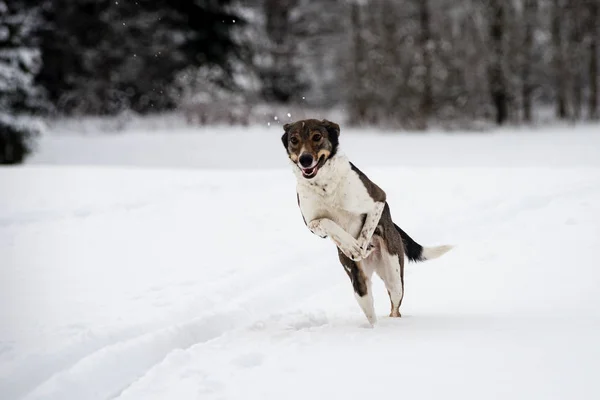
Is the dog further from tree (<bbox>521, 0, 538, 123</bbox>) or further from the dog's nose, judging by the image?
tree (<bbox>521, 0, 538, 123</bbox>)

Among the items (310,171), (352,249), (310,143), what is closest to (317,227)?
(352,249)

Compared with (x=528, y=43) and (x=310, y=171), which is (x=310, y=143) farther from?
(x=528, y=43)

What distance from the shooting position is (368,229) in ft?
14.0

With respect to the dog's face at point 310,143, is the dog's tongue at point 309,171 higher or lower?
lower

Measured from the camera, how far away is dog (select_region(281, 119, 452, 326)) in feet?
13.0

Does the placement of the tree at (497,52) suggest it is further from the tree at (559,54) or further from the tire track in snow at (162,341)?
the tire track in snow at (162,341)

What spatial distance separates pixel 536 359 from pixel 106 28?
2176 cm

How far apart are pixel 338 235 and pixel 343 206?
206 millimetres

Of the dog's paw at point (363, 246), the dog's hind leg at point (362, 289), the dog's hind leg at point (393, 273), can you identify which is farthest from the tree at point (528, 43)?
the dog's paw at point (363, 246)

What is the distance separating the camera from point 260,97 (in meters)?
26.8

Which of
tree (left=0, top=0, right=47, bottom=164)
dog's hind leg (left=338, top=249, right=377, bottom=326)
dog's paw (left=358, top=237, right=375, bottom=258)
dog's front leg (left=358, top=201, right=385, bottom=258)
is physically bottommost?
dog's hind leg (left=338, top=249, right=377, bottom=326)

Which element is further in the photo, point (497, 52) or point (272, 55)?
point (272, 55)

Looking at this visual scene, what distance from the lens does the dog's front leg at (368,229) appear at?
13.9 feet

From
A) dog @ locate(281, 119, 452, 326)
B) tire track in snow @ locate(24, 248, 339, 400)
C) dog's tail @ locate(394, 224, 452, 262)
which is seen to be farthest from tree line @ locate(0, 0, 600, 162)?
dog @ locate(281, 119, 452, 326)
